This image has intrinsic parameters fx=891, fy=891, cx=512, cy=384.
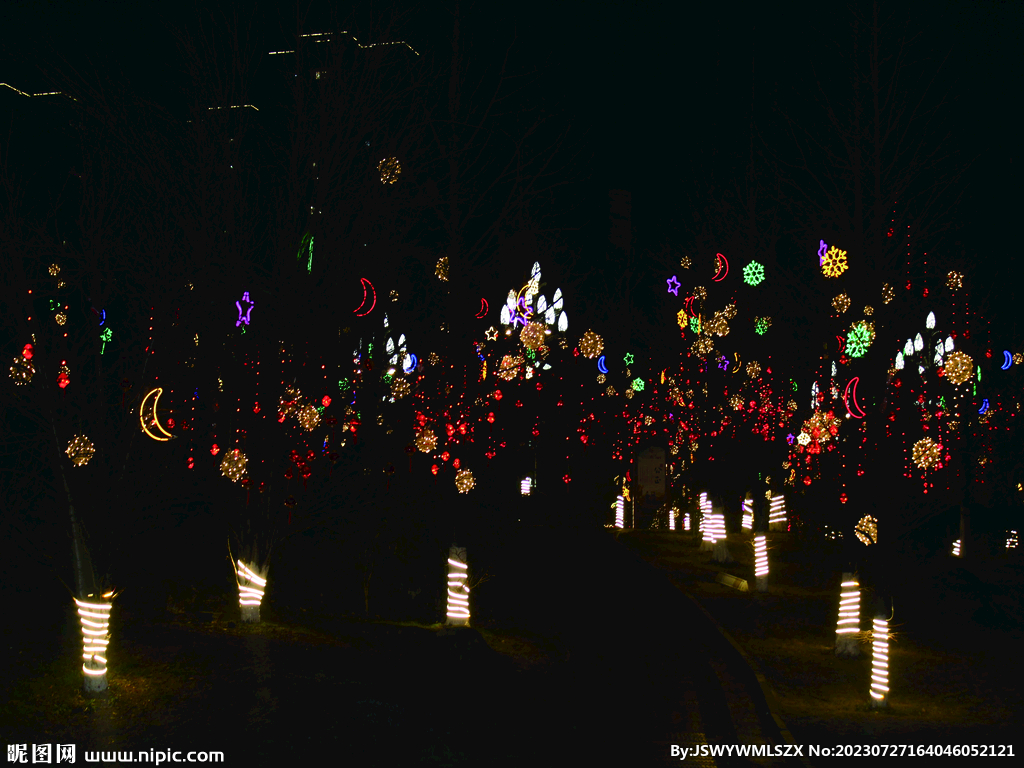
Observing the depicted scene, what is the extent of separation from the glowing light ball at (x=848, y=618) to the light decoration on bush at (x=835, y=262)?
16.0 ft

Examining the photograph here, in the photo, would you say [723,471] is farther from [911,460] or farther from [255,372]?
[255,372]

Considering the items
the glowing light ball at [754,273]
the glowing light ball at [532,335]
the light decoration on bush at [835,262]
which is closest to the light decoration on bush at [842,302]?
the light decoration on bush at [835,262]

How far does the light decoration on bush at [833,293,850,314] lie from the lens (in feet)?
47.0

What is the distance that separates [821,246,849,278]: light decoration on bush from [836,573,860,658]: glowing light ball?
488 cm

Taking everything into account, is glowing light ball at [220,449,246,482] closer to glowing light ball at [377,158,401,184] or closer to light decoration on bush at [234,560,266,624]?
light decoration on bush at [234,560,266,624]

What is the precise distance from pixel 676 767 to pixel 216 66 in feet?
36.8

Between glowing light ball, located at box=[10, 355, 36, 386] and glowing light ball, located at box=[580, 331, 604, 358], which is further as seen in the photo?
glowing light ball, located at box=[580, 331, 604, 358]

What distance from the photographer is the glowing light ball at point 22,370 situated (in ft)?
31.5

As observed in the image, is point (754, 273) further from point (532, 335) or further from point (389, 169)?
point (389, 169)

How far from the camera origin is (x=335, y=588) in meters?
17.6

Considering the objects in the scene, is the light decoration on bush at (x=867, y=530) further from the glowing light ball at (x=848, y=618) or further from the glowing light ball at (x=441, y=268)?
the glowing light ball at (x=441, y=268)

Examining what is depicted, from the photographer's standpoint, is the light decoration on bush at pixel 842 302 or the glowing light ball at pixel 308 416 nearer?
the glowing light ball at pixel 308 416

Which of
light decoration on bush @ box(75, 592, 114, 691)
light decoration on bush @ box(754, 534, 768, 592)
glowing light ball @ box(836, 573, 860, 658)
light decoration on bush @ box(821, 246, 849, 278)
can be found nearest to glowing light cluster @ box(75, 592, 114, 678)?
light decoration on bush @ box(75, 592, 114, 691)

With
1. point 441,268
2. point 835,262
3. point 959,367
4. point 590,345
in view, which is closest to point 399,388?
point 441,268
